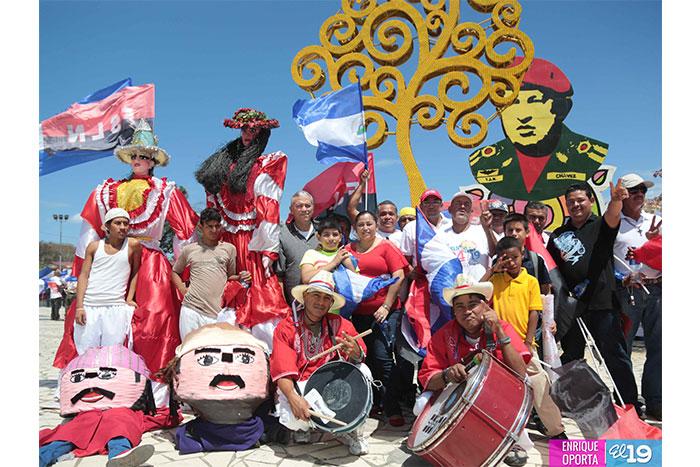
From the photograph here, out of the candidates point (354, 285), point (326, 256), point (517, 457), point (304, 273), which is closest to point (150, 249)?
point (304, 273)

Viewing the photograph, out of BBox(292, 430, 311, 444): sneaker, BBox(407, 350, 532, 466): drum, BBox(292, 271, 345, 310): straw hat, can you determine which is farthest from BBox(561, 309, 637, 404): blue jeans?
BBox(292, 430, 311, 444): sneaker

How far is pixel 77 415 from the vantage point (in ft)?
11.3

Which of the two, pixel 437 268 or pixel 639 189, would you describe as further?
pixel 639 189

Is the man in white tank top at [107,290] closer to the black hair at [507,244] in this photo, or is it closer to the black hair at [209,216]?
the black hair at [209,216]

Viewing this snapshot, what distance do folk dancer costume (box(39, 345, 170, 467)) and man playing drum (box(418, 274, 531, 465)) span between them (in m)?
1.85

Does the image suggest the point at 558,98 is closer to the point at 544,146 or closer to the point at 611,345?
the point at 544,146

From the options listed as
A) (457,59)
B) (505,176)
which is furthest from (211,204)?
(505,176)

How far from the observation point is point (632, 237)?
13.6 ft

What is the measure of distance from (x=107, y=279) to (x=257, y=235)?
50.9 inches

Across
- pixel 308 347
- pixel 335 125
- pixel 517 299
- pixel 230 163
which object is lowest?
pixel 308 347

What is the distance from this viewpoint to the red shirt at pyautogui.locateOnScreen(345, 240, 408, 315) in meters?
3.93

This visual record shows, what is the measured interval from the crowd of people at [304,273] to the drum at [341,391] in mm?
112

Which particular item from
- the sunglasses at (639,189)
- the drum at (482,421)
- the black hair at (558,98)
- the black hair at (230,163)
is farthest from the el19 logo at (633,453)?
the black hair at (558,98)

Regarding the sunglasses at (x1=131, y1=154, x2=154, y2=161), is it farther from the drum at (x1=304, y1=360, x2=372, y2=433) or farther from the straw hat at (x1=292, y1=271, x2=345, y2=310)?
the drum at (x1=304, y1=360, x2=372, y2=433)
